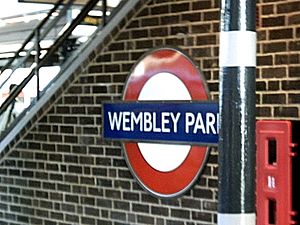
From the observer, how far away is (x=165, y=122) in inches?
236

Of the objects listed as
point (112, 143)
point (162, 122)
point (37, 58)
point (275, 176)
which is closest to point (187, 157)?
point (162, 122)

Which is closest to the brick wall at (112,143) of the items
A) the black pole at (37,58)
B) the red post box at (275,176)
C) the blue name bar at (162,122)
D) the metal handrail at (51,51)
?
the blue name bar at (162,122)

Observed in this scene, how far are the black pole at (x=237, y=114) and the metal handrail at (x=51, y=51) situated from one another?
481cm

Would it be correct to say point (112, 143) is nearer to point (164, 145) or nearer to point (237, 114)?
point (164, 145)

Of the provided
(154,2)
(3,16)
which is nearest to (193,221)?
(154,2)

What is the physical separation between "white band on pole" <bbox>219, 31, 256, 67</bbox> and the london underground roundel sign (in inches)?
126

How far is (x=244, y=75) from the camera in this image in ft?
7.63

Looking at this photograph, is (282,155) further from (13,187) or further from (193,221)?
(13,187)

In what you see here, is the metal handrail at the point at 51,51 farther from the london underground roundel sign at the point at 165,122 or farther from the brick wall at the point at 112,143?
the london underground roundel sign at the point at 165,122

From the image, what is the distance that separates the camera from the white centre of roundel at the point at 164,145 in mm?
5898

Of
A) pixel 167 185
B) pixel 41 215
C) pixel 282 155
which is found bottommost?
pixel 41 215

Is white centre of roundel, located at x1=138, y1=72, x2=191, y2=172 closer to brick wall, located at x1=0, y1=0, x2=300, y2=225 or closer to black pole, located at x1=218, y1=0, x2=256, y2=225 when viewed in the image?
brick wall, located at x1=0, y1=0, x2=300, y2=225

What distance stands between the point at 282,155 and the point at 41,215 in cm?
397

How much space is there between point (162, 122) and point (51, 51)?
6.37 ft
